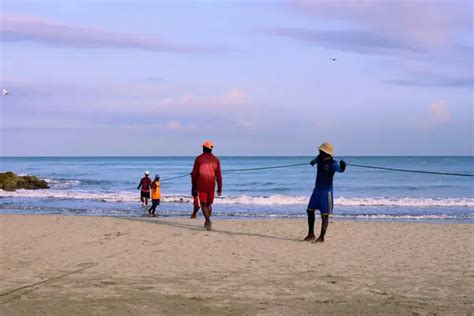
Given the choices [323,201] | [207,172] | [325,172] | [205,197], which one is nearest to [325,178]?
[325,172]

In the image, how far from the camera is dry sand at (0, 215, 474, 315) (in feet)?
18.4

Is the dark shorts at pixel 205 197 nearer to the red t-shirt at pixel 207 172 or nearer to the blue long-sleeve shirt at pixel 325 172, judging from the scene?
the red t-shirt at pixel 207 172

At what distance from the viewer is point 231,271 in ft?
24.1

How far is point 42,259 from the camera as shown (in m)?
8.30

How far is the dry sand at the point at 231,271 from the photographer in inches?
221

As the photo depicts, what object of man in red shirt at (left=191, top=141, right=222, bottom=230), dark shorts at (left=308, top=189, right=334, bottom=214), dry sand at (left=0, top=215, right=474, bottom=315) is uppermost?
man in red shirt at (left=191, top=141, right=222, bottom=230)

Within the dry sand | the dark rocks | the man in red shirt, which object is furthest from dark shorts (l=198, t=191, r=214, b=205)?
the dark rocks

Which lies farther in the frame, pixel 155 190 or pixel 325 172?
pixel 155 190

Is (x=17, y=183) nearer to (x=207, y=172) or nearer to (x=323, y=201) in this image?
(x=207, y=172)

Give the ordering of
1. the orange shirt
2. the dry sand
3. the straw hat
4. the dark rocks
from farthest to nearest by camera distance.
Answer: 1. the dark rocks
2. the orange shirt
3. the straw hat
4. the dry sand

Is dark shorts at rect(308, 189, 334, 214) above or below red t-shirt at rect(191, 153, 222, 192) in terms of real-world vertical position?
below

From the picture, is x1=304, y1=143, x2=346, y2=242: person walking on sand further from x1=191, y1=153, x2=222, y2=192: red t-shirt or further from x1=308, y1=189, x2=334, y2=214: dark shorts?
x1=191, y1=153, x2=222, y2=192: red t-shirt

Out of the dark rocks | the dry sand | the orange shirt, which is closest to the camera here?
the dry sand

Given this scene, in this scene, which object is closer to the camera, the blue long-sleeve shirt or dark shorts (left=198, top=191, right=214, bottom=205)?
the blue long-sleeve shirt
